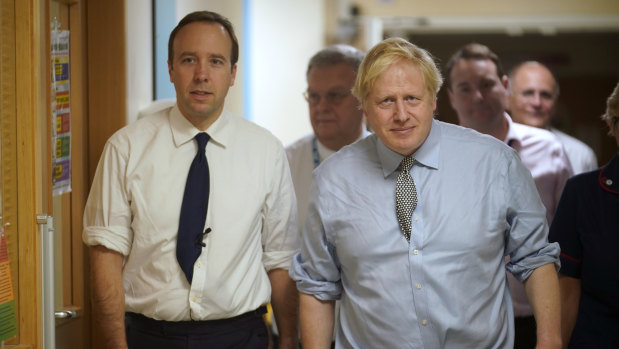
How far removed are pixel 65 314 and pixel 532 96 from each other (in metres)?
2.42

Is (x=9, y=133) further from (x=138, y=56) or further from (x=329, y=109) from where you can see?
(x=329, y=109)

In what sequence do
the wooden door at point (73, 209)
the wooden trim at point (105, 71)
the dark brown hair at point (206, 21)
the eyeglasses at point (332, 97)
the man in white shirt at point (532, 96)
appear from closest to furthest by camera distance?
the dark brown hair at point (206, 21)
the wooden door at point (73, 209)
the wooden trim at point (105, 71)
the eyeglasses at point (332, 97)
the man in white shirt at point (532, 96)

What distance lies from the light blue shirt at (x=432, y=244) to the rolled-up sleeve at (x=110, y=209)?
0.52 meters

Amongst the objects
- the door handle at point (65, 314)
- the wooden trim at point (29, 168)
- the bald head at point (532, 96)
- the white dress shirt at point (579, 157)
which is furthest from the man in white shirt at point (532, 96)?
the wooden trim at point (29, 168)

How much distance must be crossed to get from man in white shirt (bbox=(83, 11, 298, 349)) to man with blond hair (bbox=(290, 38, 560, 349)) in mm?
279

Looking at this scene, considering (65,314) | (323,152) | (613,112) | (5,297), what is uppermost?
(613,112)

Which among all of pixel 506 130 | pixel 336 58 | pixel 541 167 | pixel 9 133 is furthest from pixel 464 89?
pixel 9 133

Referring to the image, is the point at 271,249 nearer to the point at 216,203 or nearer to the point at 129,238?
the point at 216,203

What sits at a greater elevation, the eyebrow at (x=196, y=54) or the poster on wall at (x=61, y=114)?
the eyebrow at (x=196, y=54)

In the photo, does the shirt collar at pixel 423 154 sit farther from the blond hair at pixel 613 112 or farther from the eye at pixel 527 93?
the eye at pixel 527 93

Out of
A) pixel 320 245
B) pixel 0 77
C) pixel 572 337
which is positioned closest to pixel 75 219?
pixel 0 77

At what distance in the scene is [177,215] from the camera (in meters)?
2.19

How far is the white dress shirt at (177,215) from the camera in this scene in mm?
2160

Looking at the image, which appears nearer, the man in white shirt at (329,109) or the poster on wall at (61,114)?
the poster on wall at (61,114)
